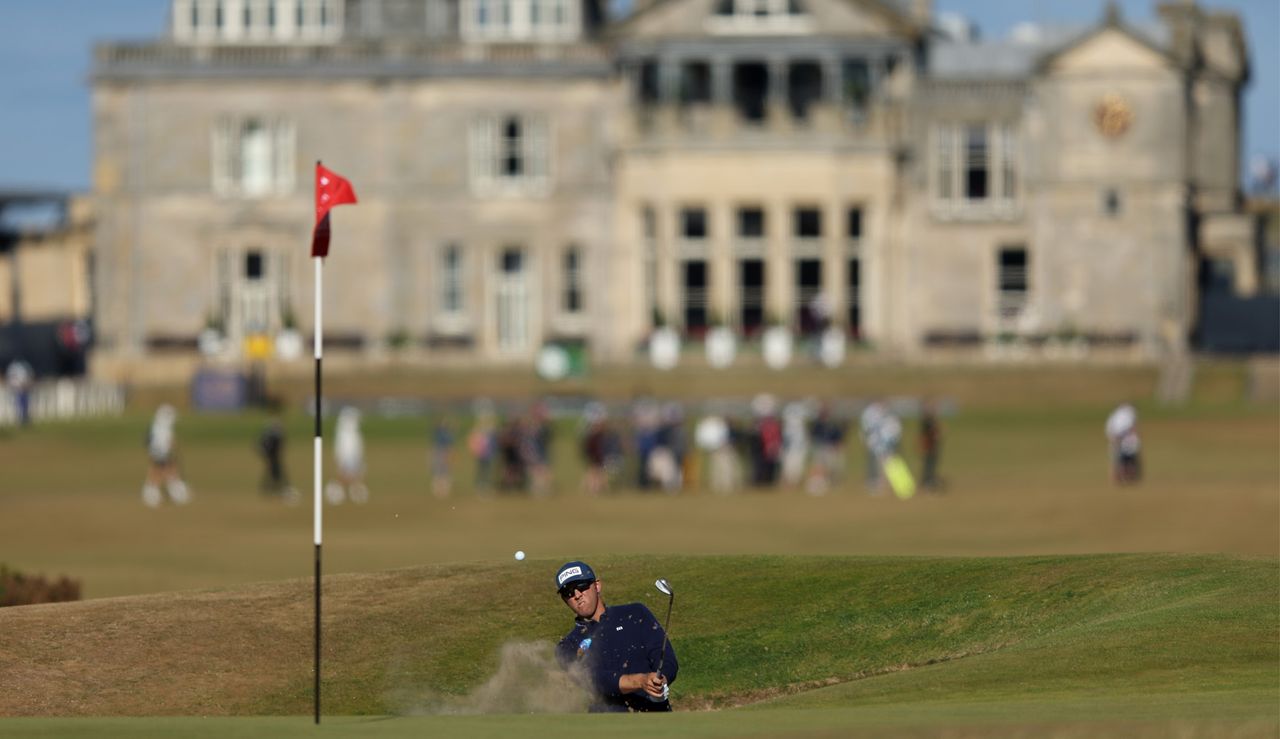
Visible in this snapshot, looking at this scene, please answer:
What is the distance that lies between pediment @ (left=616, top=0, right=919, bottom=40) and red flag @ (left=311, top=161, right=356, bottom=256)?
5467 centimetres

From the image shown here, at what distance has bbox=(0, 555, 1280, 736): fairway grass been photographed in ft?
68.6

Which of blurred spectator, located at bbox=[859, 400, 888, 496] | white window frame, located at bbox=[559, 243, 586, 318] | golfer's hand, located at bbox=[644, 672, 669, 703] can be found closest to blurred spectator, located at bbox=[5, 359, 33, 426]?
white window frame, located at bbox=[559, 243, 586, 318]

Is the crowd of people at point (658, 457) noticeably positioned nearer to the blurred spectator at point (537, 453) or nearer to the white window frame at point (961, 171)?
the blurred spectator at point (537, 453)

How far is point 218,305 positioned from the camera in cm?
8162

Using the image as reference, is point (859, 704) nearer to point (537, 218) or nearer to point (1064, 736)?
point (1064, 736)

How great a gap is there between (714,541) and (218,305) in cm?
4118

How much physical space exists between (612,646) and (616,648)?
35 mm

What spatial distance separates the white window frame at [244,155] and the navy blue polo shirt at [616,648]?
6322 cm

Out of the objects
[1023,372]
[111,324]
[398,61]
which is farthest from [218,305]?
[1023,372]

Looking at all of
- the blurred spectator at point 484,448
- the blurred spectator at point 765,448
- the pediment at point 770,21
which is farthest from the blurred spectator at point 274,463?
the pediment at point 770,21

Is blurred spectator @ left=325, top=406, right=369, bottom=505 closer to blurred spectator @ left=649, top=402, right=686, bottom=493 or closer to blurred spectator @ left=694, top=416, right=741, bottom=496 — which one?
blurred spectator @ left=649, top=402, right=686, bottom=493

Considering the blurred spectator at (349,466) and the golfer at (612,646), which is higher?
the golfer at (612,646)

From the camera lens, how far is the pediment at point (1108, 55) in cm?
7806

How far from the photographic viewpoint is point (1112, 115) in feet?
258
